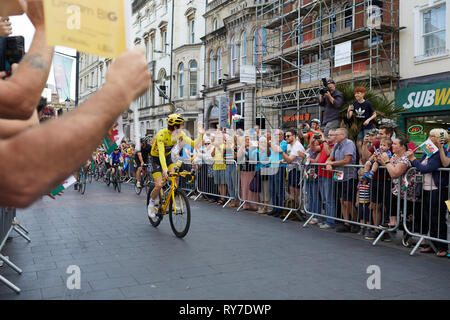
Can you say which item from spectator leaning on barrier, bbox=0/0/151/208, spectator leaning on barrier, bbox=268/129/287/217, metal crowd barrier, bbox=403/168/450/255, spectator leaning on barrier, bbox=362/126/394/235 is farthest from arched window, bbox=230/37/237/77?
spectator leaning on barrier, bbox=0/0/151/208

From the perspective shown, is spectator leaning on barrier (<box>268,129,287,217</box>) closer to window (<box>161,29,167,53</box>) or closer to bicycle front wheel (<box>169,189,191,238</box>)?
bicycle front wheel (<box>169,189,191,238</box>)

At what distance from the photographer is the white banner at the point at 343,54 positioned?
16281mm

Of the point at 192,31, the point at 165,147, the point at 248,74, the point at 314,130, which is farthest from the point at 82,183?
the point at 192,31

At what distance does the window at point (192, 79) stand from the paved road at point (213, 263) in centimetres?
2745

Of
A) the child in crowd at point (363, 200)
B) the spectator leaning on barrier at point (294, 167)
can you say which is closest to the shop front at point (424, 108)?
the spectator leaning on barrier at point (294, 167)

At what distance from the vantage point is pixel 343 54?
16.6 metres

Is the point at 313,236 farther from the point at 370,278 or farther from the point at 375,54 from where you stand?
the point at 375,54

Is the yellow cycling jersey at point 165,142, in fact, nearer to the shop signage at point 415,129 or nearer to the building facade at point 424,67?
the building facade at point 424,67

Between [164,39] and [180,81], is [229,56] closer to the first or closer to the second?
[180,81]

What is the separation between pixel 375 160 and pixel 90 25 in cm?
624

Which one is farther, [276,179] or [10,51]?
[276,179]

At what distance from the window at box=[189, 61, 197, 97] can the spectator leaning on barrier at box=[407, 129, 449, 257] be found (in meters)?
29.9
